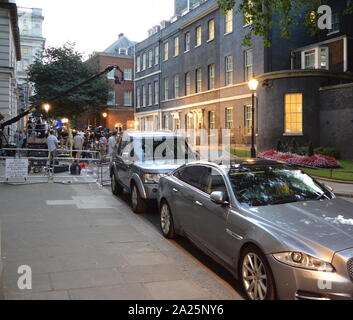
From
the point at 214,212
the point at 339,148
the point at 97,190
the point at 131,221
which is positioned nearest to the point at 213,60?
the point at 339,148

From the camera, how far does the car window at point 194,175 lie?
6570 millimetres

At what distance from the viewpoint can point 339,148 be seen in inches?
865

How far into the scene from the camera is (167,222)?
293 inches

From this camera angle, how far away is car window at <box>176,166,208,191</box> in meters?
6.57

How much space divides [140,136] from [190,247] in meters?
4.51

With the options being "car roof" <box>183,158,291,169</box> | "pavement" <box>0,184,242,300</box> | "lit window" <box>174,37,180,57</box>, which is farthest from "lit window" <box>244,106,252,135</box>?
"car roof" <box>183,158,291,169</box>

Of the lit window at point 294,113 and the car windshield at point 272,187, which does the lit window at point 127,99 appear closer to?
the lit window at point 294,113

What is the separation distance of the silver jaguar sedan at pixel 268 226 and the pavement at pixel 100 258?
1.29 feet

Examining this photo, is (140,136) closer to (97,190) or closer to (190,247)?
(97,190)

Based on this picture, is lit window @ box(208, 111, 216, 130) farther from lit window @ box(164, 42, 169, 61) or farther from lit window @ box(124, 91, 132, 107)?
lit window @ box(124, 91, 132, 107)

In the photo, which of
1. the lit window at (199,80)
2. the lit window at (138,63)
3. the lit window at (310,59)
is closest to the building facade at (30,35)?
the lit window at (138,63)

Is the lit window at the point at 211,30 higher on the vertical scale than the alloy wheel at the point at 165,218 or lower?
higher

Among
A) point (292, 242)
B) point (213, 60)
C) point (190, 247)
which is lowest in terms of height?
point (190, 247)

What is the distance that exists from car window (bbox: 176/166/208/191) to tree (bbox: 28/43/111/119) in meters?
38.6
